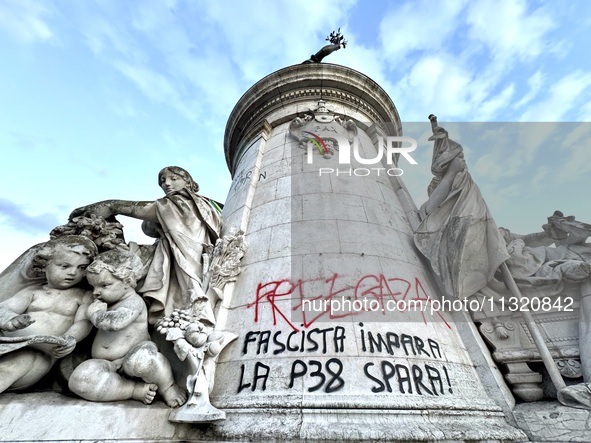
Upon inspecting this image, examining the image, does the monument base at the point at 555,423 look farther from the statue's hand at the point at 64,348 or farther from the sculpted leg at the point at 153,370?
the statue's hand at the point at 64,348

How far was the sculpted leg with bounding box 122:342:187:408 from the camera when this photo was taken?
2969 mm

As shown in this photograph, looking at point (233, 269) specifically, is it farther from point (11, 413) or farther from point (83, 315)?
point (11, 413)

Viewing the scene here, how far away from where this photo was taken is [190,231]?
4.78 m

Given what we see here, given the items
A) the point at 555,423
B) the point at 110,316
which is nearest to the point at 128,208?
the point at 110,316

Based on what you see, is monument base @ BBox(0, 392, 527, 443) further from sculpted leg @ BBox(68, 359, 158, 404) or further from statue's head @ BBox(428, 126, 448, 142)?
statue's head @ BBox(428, 126, 448, 142)

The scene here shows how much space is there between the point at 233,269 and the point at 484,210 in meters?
4.41

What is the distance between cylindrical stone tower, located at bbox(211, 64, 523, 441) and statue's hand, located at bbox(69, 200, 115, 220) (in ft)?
7.07

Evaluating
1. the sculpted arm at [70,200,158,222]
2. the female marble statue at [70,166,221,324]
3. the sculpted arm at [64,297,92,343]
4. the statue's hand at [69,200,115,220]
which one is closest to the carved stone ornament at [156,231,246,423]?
the female marble statue at [70,166,221,324]

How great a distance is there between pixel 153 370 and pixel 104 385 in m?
0.46

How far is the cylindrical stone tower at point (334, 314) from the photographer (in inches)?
113

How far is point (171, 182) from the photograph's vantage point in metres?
5.07

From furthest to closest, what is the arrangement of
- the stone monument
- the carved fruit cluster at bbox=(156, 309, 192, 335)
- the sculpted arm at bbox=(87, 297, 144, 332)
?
the carved fruit cluster at bbox=(156, 309, 192, 335) < the sculpted arm at bbox=(87, 297, 144, 332) < the stone monument

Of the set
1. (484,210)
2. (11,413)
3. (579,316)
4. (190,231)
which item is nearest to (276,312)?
(190,231)

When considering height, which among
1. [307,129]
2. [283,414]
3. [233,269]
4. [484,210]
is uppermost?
[307,129]
